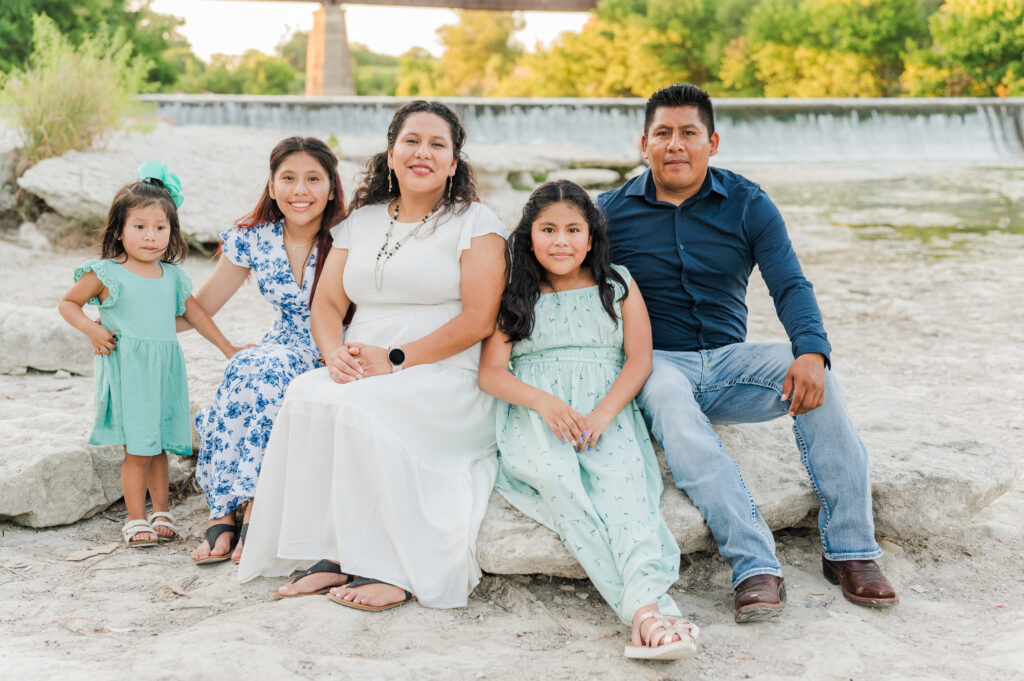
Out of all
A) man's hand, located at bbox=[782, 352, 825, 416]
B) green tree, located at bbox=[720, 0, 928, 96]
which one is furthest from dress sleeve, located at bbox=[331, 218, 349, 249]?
green tree, located at bbox=[720, 0, 928, 96]

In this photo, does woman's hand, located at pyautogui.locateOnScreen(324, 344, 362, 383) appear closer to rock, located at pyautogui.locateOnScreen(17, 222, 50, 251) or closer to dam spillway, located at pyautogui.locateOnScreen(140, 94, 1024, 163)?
rock, located at pyautogui.locateOnScreen(17, 222, 50, 251)

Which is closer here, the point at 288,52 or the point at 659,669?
the point at 659,669

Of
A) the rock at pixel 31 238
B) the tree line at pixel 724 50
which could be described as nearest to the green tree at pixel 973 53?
the tree line at pixel 724 50

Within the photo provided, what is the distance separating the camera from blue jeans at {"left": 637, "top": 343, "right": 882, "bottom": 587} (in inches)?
97.2

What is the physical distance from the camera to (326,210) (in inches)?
126

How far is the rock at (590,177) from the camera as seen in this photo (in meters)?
11.1

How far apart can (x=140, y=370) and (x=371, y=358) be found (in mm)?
824

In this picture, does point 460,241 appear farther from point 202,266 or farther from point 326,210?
point 202,266

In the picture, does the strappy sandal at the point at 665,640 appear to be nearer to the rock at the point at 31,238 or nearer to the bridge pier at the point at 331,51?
the rock at the point at 31,238

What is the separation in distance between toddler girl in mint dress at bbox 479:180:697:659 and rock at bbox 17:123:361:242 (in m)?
3.09

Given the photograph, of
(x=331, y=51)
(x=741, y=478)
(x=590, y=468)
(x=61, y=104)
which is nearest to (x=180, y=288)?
(x=590, y=468)

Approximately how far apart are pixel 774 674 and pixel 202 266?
19.8 ft

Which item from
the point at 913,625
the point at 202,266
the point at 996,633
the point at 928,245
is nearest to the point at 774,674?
the point at 913,625

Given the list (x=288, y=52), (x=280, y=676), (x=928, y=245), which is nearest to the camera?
(x=280, y=676)
